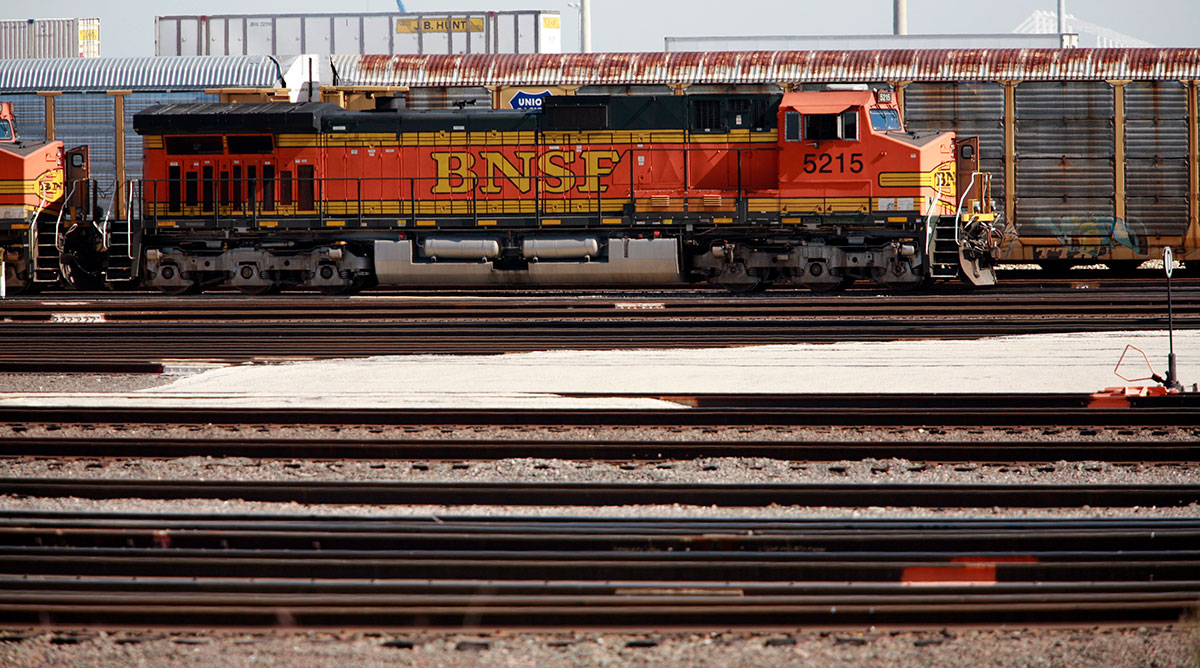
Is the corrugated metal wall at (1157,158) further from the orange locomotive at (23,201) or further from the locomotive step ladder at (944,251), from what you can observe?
the orange locomotive at (23,201)

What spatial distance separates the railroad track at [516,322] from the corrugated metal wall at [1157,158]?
3.69 metres

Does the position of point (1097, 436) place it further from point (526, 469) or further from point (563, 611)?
point (563, 611)

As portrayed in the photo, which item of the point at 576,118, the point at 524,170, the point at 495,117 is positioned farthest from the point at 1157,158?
the point at 495,117

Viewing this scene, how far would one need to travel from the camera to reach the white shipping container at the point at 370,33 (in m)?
39.4

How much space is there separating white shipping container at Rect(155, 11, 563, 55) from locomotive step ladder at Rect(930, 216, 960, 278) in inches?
1018

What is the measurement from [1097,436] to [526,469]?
382 cm

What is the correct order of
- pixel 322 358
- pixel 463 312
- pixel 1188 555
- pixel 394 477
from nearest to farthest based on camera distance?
pixel 1188 555 → pixel 394 477 → pixel 322 358 → pixel 463 312

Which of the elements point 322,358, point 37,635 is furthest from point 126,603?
point 322,358

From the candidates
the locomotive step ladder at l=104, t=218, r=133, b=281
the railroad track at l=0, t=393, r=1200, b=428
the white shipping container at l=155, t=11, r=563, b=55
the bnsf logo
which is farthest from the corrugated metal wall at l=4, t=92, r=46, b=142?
the white shipping container at l=155, t=11, r=563, b=55

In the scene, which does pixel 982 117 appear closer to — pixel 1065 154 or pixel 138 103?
pixel 1065 154

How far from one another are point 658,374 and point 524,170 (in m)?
7.39

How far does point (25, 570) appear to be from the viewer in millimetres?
4676

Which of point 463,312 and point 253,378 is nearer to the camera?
point 253,378

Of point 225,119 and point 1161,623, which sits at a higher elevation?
point 225,119
